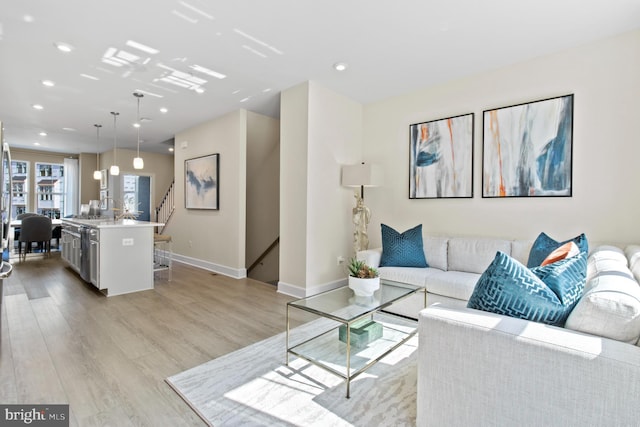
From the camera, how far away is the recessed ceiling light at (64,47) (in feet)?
10.1

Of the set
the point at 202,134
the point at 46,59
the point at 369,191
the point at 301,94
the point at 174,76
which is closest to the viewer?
the point at 46,59

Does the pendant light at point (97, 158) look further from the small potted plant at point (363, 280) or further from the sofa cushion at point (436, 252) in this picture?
the sofa cushion at point (436, 252)

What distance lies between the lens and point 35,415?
177 cm

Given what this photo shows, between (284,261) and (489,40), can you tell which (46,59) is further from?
(489,40)

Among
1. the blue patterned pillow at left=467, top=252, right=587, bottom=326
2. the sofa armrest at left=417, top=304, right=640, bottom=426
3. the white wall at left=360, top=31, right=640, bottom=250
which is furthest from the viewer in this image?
the white wall at left=360, top=31, right=640, bottom=250

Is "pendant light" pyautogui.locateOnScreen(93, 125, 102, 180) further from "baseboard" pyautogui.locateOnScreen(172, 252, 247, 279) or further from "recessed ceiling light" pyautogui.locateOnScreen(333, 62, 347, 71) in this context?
"recessed ceiling light" pyautogui.locateOnScreen(333, 62, 347, 71)

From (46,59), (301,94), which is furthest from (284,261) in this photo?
(46,59)

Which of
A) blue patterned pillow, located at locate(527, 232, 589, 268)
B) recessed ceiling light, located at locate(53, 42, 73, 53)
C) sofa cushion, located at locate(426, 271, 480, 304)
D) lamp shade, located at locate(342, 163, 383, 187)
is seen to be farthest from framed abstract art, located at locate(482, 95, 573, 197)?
recessed ceiling light, located at locate(53, 42, 73, 53)

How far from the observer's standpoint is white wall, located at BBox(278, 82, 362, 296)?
4047 millimetres

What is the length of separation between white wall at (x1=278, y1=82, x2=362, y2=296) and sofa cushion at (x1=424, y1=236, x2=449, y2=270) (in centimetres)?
129

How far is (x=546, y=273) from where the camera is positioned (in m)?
1.55

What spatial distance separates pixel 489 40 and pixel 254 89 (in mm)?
2834

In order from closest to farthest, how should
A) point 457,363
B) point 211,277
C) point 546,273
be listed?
point 457,363 < point 546,273 < point 211,277

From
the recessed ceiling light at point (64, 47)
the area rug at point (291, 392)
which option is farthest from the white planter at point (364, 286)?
the recessed ceiling light at point (64, 47)
